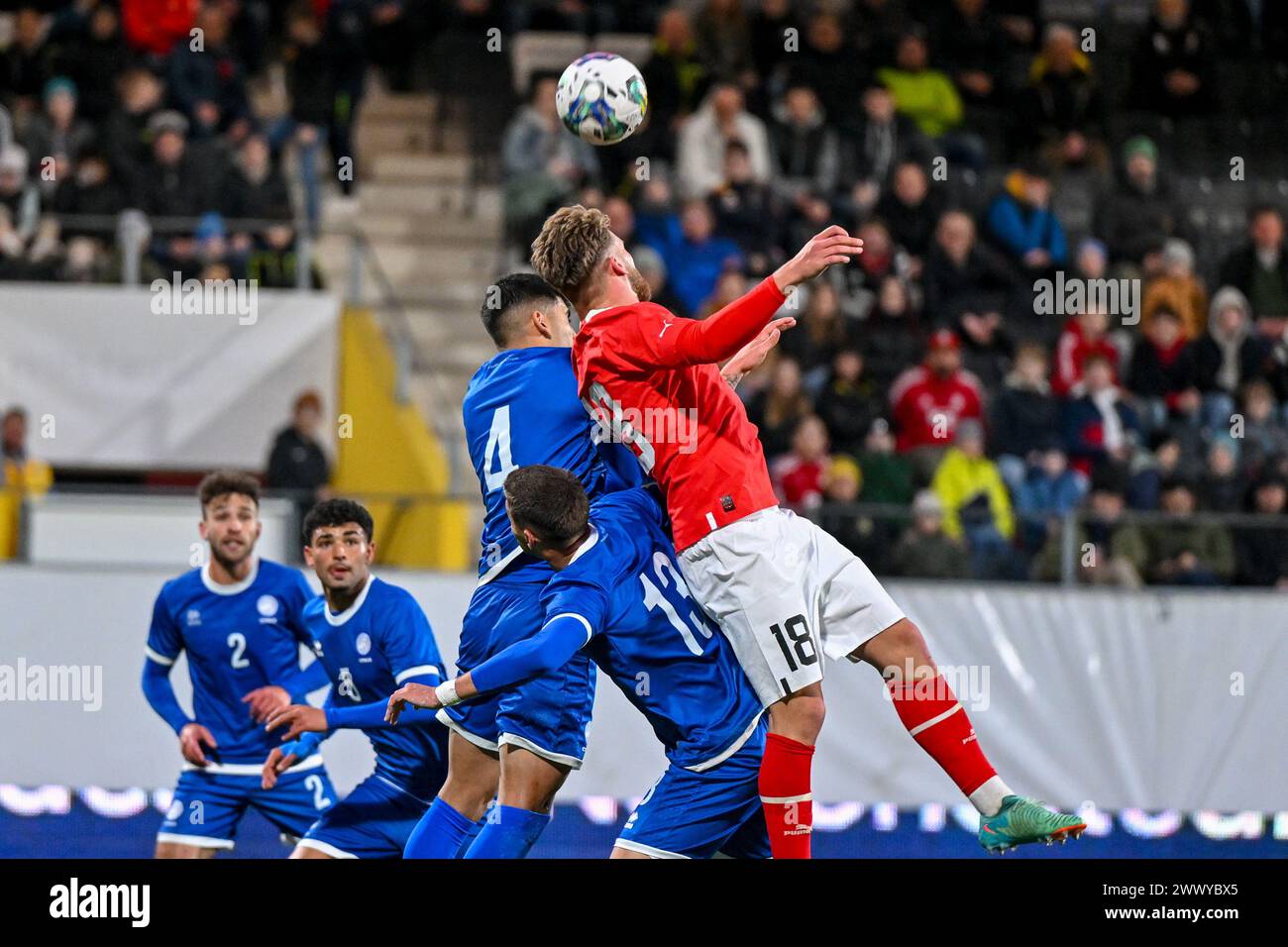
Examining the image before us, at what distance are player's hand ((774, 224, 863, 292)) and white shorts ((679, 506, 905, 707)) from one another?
836 mm

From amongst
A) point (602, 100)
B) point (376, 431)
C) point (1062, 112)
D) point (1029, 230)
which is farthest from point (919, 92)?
point (602, 100)

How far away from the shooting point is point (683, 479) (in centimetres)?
670

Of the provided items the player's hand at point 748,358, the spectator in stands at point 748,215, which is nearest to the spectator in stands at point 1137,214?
the spectator in stands at point 748,215

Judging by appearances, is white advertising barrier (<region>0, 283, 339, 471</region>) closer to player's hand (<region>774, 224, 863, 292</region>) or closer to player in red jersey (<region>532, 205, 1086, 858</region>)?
player in red jersey (<region>532, 205, 1086, 858</region>)

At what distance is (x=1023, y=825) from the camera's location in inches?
250

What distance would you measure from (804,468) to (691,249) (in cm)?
233

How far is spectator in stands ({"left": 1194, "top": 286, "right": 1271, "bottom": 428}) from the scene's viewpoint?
1394 centimetres

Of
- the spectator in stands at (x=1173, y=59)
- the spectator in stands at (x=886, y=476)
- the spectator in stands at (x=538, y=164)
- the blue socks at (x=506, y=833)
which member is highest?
the spectator in stands at (x=1173, y=59)

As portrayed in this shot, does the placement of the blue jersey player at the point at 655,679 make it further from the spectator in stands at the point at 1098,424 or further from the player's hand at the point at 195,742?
the spectator in stands at the point at 1098,424

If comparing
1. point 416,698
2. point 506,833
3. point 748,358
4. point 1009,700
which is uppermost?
point 748,358

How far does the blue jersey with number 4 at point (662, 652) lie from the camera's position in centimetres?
638

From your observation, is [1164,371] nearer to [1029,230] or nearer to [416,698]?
[1029,230]

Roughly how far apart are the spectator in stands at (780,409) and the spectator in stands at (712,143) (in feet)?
7.72
